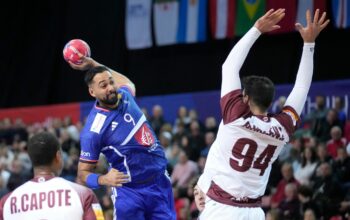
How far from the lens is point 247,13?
66.8 ft

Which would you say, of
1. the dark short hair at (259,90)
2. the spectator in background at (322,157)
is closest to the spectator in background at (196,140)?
the spectator in background at (322,157)

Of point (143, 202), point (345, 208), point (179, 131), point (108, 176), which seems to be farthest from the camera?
point (179, 131)

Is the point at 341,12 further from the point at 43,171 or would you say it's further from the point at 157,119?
the point at 43,171

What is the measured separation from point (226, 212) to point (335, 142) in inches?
330

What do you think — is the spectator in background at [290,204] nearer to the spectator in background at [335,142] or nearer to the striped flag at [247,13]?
the spectator in background at [335,142]

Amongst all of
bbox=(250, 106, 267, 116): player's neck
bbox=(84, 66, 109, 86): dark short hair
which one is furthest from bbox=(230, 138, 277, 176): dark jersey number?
bbox=(84, 66, 109, 86): dark short hair

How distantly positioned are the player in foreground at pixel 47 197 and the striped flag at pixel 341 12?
13775 millimetres

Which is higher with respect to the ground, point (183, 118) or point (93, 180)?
point (93, 180)

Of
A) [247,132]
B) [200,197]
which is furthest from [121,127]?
[247,132]

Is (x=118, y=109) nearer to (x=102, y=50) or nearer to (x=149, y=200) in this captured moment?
(x=149, y=200)

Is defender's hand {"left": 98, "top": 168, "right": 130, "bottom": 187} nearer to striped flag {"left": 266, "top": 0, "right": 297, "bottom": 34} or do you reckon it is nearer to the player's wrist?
the player's wrist

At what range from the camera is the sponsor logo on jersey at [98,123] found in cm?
848

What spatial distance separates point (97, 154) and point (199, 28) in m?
13.8

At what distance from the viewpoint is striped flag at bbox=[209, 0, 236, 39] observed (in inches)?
825
